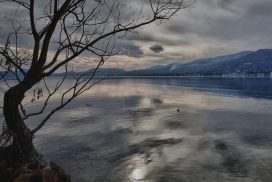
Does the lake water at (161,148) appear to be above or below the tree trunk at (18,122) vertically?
below

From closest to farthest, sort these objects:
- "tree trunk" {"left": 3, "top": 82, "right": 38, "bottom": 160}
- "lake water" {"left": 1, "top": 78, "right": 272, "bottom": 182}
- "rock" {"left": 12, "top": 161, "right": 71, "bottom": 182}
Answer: "tree trunk" {"left": 3, "top": 82, "right": 38, "bottom": 160}, "rock" {"left": 12, "top": 161, "right": 71, "bottom": 182}, "lake water" {"left": 1, "top": 78, "right": 272, "bottom": 182}

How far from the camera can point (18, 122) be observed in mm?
9891

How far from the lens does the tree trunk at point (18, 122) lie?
9070 mm

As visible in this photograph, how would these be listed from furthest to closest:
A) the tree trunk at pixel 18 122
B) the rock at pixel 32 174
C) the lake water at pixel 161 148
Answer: the lake water at pixel 161 148
the rock at pixel 32 174
the tree trunk at pixel 18 122

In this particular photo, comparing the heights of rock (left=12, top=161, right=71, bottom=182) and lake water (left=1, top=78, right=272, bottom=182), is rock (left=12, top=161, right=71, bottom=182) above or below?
above

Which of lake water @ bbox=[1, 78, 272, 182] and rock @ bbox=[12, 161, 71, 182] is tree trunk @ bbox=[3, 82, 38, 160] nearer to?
rock @ bbox=[12, 161, 71, 182]

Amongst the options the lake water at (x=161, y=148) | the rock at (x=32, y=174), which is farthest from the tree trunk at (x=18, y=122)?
the lake water at (x=161, y=148)

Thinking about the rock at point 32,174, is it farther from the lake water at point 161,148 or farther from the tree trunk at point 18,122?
the lake water at point 161,148

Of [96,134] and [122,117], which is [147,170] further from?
[122,117]

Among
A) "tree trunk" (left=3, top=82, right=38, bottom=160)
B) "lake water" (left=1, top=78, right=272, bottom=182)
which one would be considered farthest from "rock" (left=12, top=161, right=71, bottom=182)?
"lake water" (left=1, top=78, right=272, bottom=182)

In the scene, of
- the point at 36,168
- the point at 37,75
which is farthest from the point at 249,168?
the point at 37,75

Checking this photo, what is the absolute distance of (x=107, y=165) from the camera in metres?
24.6

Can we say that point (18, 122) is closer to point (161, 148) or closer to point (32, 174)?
point (32, 174)

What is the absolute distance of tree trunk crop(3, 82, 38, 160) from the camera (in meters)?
9.07
